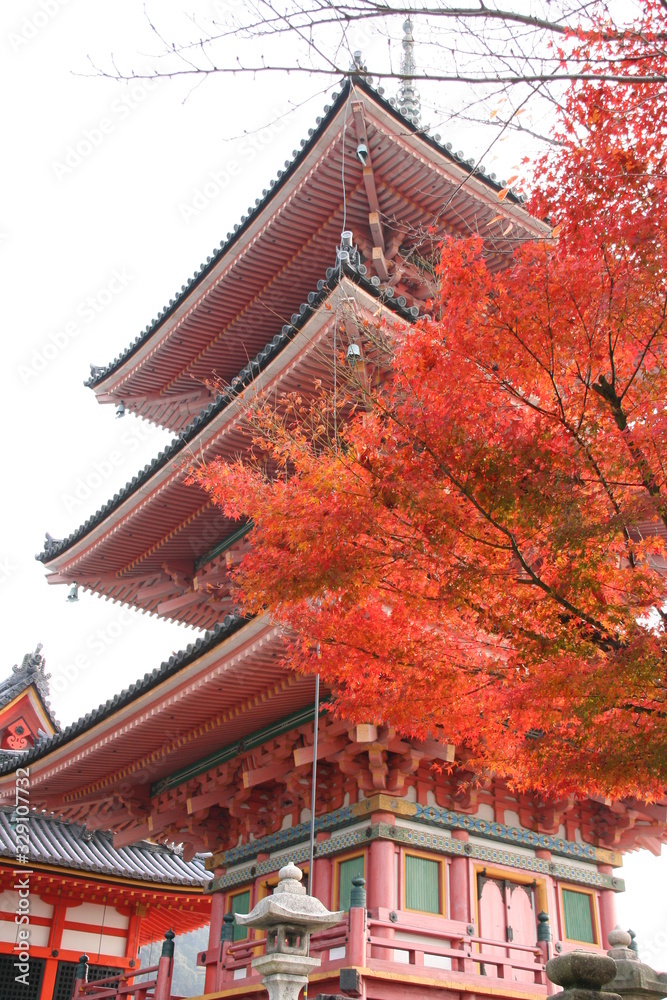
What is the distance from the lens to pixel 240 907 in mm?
11180

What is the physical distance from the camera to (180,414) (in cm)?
1691

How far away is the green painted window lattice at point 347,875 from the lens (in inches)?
363

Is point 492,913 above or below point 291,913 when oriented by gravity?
above

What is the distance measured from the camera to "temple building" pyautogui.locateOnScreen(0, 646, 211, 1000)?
1420 centimetres

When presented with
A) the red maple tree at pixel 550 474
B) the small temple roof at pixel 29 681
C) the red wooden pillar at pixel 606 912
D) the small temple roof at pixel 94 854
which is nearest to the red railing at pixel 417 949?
the red wooden pillar at pixel 606 912

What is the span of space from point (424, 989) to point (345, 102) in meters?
10.3

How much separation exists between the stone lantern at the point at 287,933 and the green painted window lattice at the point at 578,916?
4.32 meters

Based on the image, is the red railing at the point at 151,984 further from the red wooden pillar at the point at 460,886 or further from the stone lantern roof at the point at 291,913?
the red wooden pillar at the point at 460,886

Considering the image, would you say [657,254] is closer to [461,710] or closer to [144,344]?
[461,710]

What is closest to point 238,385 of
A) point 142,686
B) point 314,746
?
point 142,686

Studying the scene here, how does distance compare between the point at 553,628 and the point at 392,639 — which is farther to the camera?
the point at 392,639

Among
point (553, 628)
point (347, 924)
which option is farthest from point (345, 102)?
point (347, 924)

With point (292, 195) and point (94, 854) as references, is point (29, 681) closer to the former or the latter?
point (94, 854)

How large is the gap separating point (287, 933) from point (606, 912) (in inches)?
211
